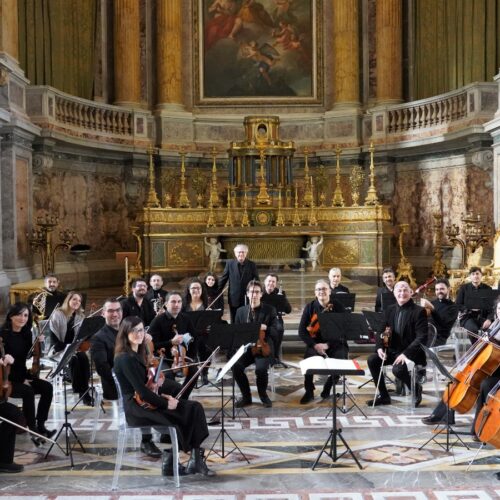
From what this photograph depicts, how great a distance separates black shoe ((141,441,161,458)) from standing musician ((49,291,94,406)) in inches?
62.1

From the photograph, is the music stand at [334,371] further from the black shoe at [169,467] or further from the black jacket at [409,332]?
the black jacket at [409,332]

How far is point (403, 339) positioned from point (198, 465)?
9.60 feet

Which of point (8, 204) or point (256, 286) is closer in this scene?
point (256, 286)

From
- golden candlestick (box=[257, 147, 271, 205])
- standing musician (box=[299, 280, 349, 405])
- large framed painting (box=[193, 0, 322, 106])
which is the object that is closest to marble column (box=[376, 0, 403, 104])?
large framed painting (box=[193, 0, 322, 106])

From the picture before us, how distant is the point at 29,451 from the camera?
6422mm

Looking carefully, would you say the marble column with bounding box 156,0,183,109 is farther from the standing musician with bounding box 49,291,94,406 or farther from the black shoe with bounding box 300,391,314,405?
the black shoe with bounding box 300,391,314,405

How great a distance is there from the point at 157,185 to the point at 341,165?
4606 mm

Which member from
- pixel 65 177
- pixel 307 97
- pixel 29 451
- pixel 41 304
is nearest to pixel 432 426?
pixel 29 451

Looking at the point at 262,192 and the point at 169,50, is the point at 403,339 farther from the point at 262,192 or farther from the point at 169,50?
the point at 169,50

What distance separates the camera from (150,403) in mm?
5605

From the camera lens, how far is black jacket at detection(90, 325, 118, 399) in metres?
6.85

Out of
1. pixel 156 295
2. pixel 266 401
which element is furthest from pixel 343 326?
pixel 156 295

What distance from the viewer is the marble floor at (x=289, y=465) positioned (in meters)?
5.36

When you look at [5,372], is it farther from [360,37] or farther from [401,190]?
[360,37]
